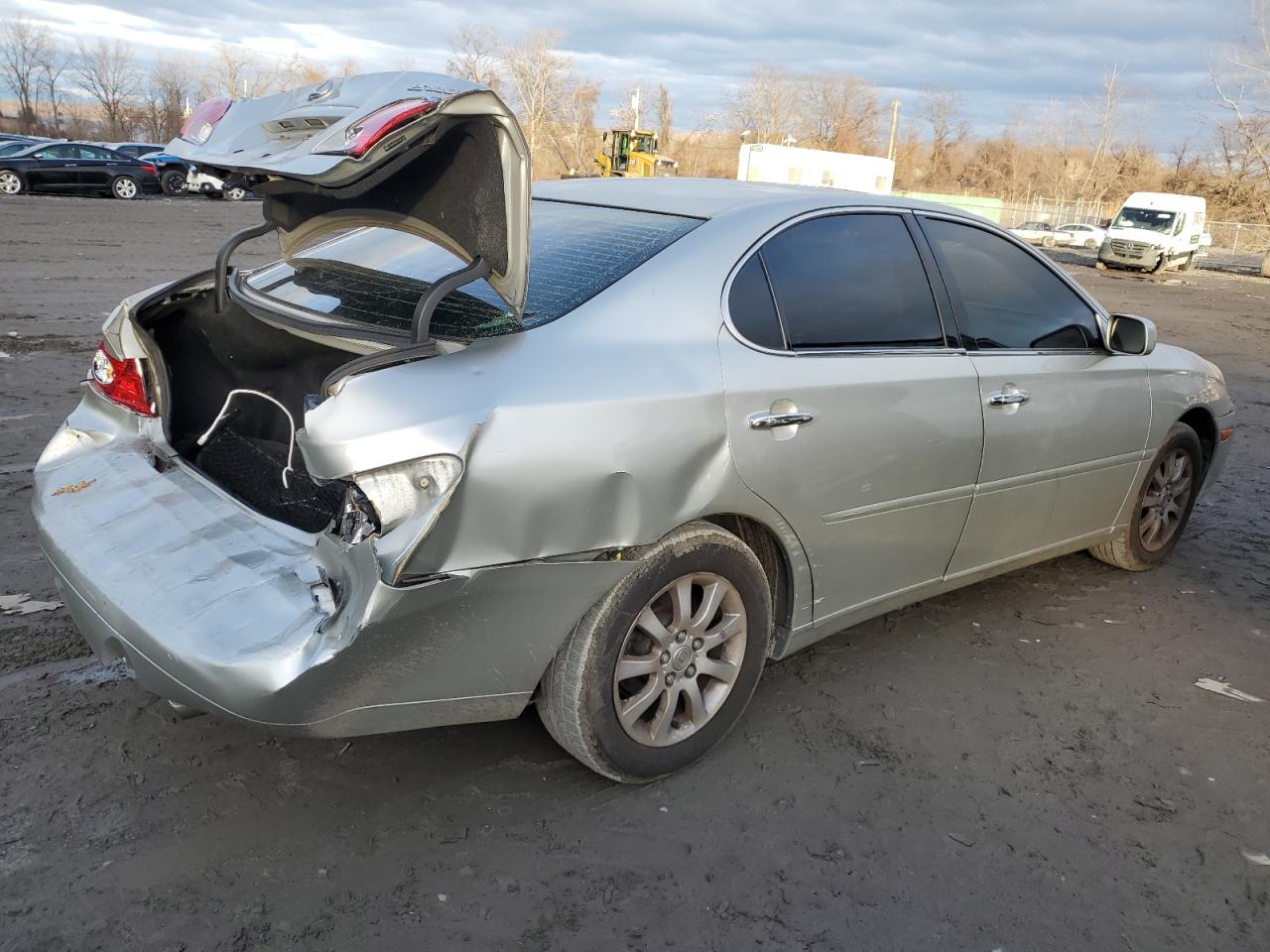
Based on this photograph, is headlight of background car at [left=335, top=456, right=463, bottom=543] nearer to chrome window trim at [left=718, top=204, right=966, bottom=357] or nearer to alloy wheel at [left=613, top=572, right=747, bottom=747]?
alloy wheel at [left=613, top=572, right=747, bottom=747]

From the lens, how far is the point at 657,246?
2953 millimetres

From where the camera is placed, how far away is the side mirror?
409 centimetres

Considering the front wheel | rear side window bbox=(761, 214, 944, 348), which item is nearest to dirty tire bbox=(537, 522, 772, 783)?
rear side window bbox=(761, 214, 944, 348)

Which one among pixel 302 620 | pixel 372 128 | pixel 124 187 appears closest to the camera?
pixel 372 128

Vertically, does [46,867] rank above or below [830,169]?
above

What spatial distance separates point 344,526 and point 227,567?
1.32 ft

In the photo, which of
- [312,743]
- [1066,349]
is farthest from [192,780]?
[1066,349]

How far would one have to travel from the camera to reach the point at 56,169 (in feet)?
79.2

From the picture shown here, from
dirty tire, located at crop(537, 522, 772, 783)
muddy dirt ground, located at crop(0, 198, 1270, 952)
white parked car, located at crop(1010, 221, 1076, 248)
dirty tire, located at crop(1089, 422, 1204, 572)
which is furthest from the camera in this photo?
white parked car, located at crop(1010, 221, 1076, 248)

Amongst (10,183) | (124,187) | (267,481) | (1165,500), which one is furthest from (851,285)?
(124,187)

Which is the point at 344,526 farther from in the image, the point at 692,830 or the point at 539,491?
the point at 692,830

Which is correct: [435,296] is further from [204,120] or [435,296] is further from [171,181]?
[171,181]

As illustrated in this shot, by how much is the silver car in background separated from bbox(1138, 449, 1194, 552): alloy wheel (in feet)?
3.24

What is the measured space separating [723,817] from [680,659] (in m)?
0.45
